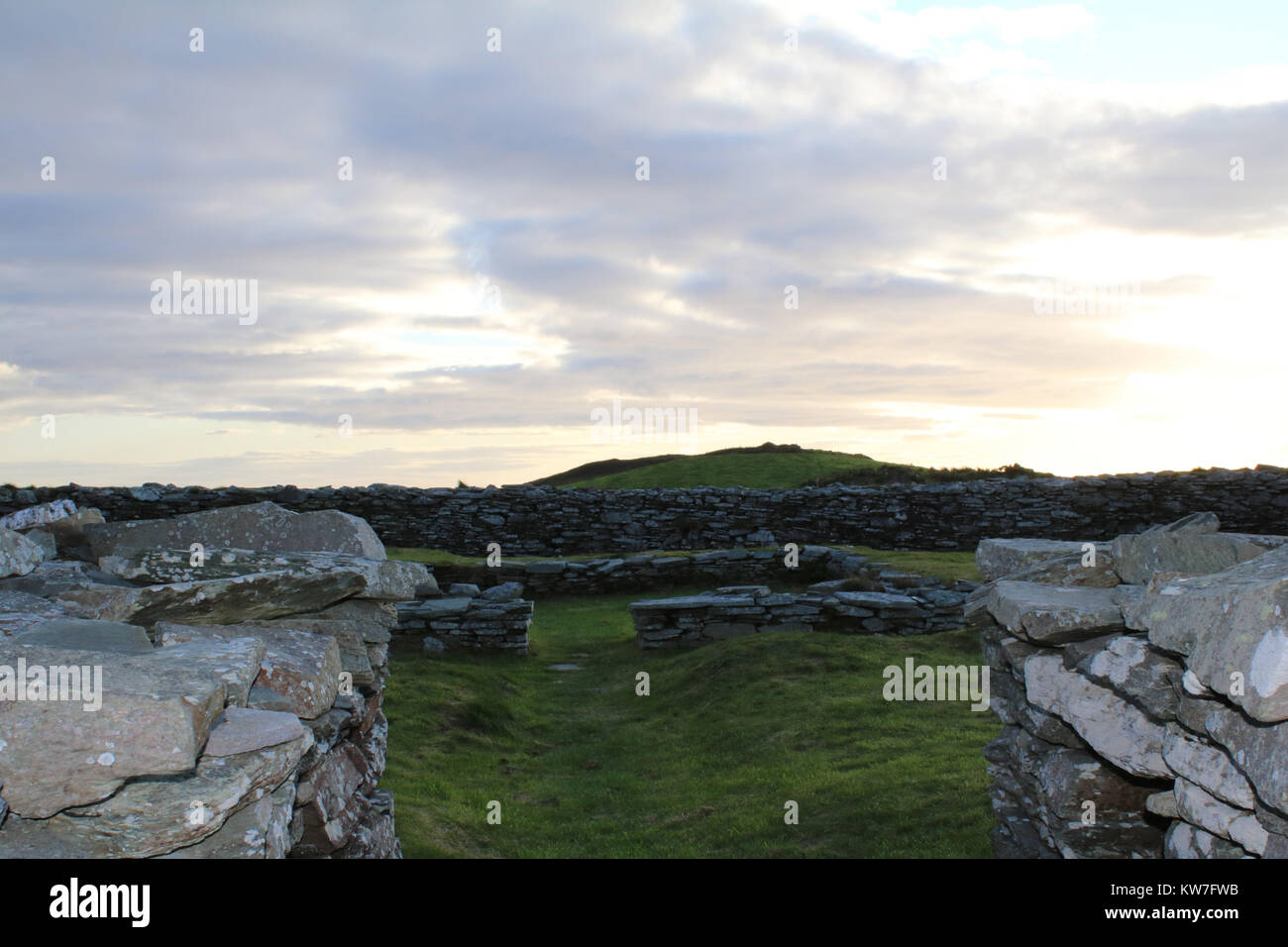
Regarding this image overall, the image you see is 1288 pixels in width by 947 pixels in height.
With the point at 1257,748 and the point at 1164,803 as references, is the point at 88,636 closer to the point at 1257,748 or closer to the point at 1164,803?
the point at 1257,748

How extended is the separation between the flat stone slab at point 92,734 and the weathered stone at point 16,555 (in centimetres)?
165

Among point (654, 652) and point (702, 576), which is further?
point (702, 576)

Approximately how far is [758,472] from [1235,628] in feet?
130

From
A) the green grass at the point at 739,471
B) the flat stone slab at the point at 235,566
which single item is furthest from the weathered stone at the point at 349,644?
the green grass at the point at 739,471

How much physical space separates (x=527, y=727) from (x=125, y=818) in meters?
8.67

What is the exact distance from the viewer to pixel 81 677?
3.52m

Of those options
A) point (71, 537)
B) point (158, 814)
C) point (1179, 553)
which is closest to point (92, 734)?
point (158, 814)

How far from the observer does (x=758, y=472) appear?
4319cm

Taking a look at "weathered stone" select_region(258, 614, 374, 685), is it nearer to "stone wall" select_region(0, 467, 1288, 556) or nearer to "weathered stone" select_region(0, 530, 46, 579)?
"weathered stone" select_region(0, 530, 46, 579)

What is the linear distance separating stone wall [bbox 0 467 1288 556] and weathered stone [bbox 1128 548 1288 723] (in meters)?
22.1

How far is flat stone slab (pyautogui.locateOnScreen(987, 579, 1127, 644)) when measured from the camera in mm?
5254
